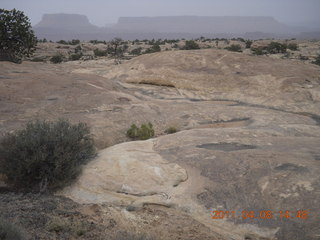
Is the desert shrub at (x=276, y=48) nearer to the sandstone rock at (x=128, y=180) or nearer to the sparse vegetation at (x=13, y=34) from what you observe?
the sparse vegetation at (x=13, y=34)

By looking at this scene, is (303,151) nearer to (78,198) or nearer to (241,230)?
(241,230)

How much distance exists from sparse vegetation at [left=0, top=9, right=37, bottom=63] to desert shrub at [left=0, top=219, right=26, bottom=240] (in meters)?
15.0

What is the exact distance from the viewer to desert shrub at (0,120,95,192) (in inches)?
170

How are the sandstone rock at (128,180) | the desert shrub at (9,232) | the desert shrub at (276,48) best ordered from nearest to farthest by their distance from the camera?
the desert shrub at (9,232), the sandstone rock at (128,180), the desert shrub at (276,48)

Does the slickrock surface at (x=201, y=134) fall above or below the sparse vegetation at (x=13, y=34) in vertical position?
below

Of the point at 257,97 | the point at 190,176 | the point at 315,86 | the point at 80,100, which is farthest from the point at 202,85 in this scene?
the point at 190,176

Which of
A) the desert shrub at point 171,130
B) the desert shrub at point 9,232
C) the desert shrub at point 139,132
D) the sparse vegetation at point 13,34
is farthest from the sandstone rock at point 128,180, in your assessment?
the sparse vegetation at point 13,34

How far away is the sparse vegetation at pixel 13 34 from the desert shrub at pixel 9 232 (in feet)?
49.2

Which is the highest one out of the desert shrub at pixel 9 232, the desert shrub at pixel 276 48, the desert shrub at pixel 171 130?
the desert shrub at pixel 276 48

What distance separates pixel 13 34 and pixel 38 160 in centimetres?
1485

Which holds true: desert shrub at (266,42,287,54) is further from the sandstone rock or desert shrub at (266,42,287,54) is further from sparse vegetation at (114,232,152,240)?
sparse vegetation at (114,232,152,240)

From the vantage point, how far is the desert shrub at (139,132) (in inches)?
262
